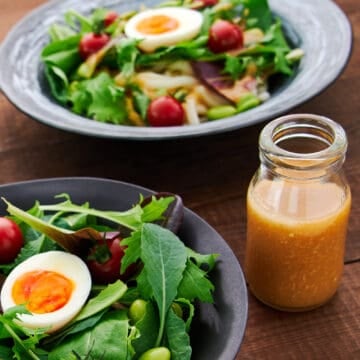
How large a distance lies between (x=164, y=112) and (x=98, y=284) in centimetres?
59

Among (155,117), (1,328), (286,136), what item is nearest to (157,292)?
(1,328)

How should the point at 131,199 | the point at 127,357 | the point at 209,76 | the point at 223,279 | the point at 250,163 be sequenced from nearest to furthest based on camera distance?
the point at 127,357, the point at 223,279, the point at 131,199, the point at 250,163, the point at 209,76

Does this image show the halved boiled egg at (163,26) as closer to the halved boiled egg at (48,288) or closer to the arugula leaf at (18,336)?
the halved boiled egg at (48,288)

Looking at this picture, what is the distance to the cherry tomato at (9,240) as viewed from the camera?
1.17 metres

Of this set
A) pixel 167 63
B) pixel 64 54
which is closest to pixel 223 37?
pixel 167 63

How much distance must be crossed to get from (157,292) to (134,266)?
12cm

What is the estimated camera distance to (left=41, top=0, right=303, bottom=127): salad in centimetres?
170

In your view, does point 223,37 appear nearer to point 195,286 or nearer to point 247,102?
point 247,102

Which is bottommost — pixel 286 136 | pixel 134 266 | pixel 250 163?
pixel 250 163

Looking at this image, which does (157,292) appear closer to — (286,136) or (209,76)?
(286,136)

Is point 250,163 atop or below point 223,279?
below

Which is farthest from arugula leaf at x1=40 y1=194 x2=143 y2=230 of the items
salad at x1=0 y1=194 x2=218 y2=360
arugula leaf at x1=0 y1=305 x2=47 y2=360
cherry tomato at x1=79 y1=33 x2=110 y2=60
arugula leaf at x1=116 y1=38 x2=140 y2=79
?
cherry tomato at x1=79 y1=33 x2=110 y2=60

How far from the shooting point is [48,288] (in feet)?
3.63

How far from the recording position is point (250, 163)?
1.55 m
